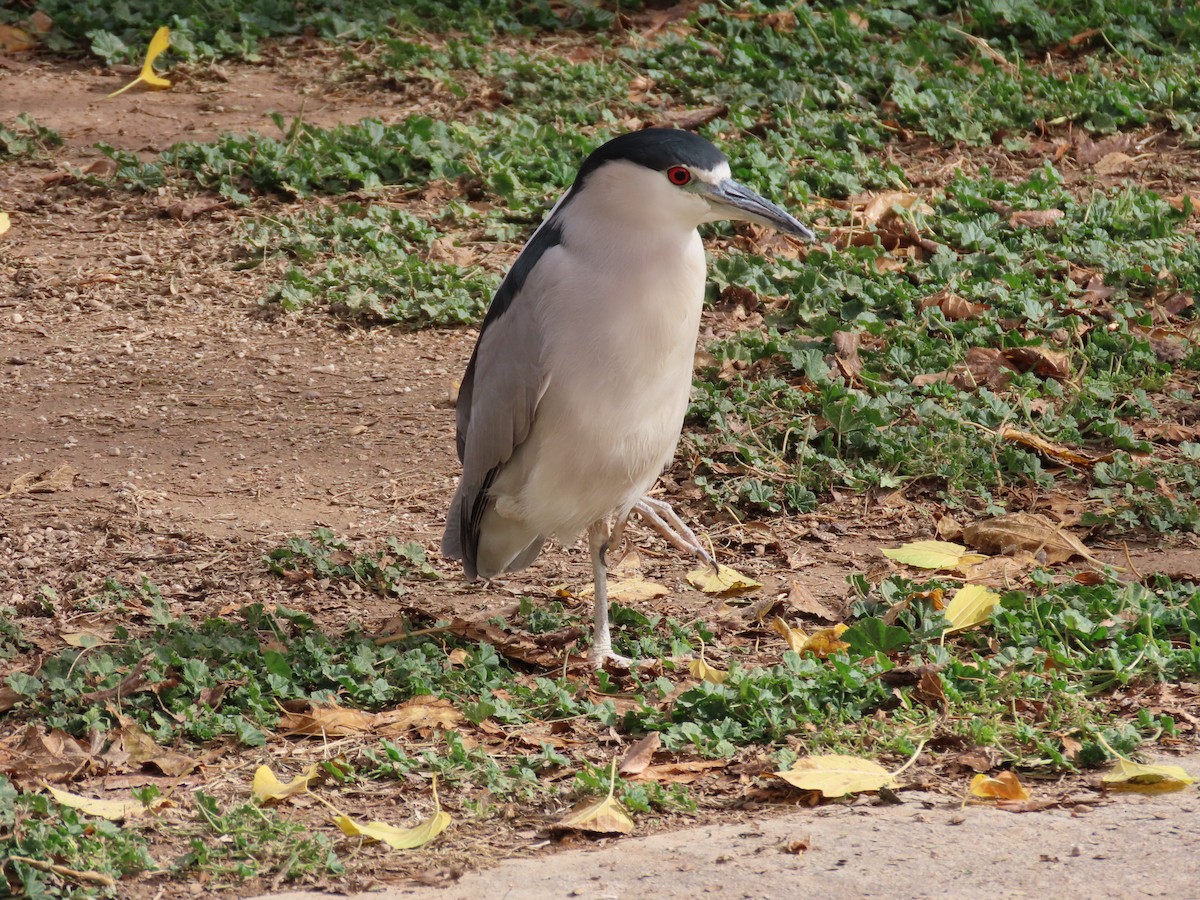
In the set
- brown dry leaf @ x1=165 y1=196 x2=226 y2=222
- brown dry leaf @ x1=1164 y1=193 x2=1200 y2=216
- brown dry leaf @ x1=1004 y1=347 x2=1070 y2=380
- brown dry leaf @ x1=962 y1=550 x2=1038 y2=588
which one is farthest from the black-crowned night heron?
brown dry leaf @ x1=1164 y1=193 x2=1200 y2=216

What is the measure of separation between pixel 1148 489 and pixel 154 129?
204 inches

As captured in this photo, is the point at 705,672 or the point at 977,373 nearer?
the point at 705,672

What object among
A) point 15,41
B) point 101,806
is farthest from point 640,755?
point 15,41

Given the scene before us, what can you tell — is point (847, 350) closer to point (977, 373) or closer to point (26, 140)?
point (977, 373)

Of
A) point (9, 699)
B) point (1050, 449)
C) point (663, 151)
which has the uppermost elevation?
point (663, 151)

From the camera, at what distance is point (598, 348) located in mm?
4109

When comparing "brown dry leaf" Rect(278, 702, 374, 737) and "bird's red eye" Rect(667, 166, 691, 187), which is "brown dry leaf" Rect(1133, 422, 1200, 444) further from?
"brown dry leaf" Rect(278, 702, 374, 737)

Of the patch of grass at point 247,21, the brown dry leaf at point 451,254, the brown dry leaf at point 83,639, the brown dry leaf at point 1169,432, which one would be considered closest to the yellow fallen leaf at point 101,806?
the brown dry leaf at point 83,639

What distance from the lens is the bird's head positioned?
13.1ft

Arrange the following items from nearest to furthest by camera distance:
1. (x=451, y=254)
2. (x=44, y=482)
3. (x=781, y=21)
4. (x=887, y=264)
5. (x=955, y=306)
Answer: (x=44, y=482), (x=955, y=306), (x=887, y=264), (x=451, y=254), (x=781, y=21)

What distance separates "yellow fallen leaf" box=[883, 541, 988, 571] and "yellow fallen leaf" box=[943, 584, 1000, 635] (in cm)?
40

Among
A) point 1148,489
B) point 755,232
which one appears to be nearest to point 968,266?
point 755,232

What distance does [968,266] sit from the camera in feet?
20.7

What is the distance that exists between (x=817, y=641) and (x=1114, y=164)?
4.13 meters
